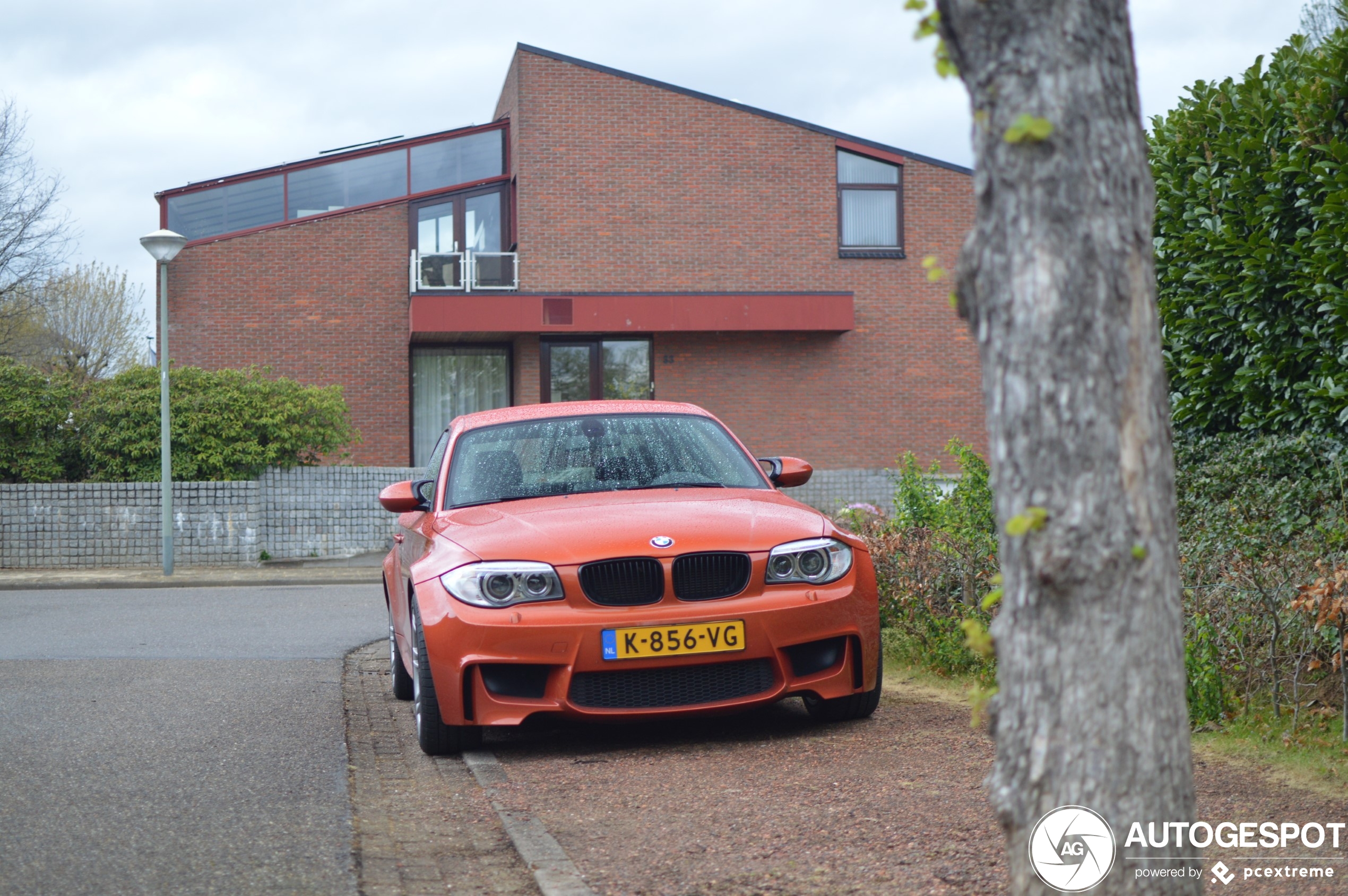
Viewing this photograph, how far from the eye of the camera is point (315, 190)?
87.1 feet

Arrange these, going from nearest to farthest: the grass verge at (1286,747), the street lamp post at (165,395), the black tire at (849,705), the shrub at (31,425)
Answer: the grass verge at (1286,747), the black tire at (849,705), the street lamp post at (165,395), the shrub at (31,425)

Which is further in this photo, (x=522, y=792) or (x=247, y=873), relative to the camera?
(x=522, y=792)

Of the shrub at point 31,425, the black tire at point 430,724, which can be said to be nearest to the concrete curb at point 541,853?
the black tire at point 430,724

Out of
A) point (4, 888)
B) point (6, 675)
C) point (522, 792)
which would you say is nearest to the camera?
point (4, 888)

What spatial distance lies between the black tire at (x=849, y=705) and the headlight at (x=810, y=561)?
1.51 feet

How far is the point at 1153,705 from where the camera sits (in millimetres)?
2490

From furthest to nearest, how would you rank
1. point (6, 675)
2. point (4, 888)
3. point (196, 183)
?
point (196, 183), point (6, 675), point (4, 888)

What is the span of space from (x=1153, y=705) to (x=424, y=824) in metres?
3.03

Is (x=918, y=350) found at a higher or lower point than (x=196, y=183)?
lower

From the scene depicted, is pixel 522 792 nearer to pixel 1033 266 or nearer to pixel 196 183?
pixel 1033 266

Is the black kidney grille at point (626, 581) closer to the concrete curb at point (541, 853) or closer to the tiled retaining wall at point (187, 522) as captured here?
the concrete curb at point (541, 853)

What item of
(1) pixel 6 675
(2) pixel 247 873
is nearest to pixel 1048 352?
(2) pixel 247 873

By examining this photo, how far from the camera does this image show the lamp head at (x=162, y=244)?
17688 millimetres

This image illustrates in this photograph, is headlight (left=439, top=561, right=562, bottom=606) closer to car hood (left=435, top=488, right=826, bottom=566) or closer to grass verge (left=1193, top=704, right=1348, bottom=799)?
car hood (left=435, top=488, right=826, bottom=566)
